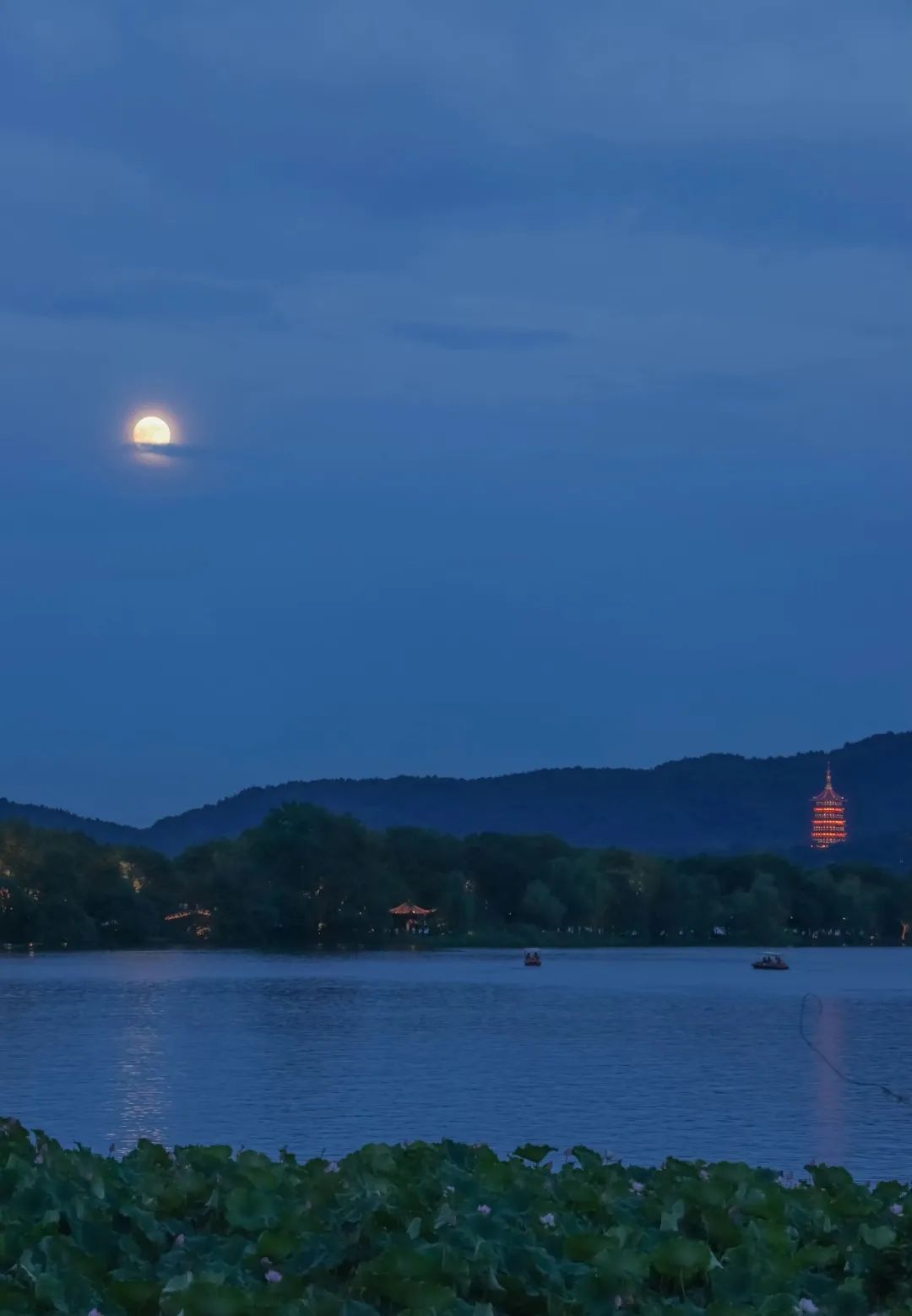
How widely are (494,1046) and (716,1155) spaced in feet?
117

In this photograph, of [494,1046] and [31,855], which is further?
[31,855]

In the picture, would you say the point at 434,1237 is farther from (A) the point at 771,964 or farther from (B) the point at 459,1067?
(A) the point at 771,964

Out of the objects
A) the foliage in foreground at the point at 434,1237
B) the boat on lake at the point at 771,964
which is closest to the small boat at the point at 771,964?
the boat on lake at the point at 771,964

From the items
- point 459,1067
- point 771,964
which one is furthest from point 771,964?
point 459,1067

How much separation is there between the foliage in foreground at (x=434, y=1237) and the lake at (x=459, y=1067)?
86.3 feet

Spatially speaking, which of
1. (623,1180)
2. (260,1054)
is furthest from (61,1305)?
(260,1054)

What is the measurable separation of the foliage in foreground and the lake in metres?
26.3

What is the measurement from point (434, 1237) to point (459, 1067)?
184ft

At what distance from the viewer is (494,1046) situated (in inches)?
3031

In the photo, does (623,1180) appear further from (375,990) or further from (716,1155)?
(375,990)

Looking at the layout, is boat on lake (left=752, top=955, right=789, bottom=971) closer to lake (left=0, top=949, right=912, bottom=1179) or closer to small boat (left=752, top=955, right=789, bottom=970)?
small boat (left=752, top=955, right=789, bottom=970)

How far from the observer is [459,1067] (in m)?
66.9

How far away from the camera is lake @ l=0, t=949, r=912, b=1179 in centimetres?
4634

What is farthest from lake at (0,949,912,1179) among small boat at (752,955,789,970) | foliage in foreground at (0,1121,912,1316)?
small boat at (752,955,789,970)
